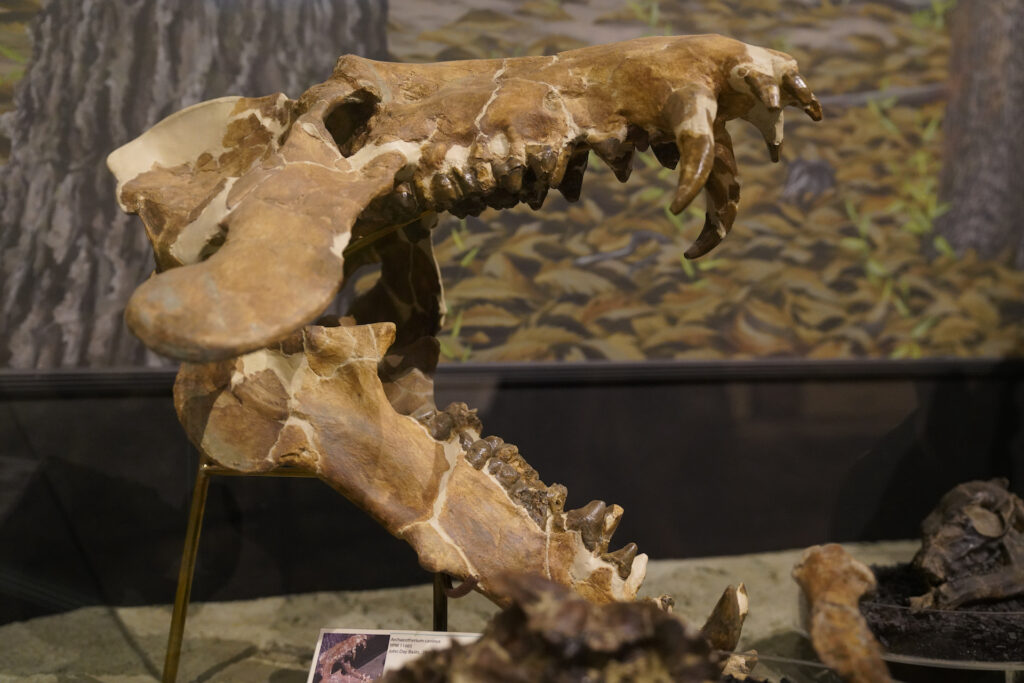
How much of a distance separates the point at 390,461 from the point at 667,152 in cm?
54

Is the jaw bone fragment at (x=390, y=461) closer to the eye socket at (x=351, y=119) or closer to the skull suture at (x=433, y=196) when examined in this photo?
the skull suture at (x=433, y=196)

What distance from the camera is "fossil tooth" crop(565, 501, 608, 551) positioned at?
1118 millimetres

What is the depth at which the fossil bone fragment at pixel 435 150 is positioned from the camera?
3.24ft

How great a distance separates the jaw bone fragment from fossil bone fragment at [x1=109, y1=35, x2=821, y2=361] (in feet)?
0.56

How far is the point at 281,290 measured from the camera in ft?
3.03

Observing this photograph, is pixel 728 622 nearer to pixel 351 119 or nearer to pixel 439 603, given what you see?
pixel 439 603

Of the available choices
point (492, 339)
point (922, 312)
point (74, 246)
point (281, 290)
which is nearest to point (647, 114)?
point (281, 290)

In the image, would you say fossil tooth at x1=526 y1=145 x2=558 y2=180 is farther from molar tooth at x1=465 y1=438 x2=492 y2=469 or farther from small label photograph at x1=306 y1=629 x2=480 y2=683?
small label photograph at x1=306 y1=629 x2=480 y2=683

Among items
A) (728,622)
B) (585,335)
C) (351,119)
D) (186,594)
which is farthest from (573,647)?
(585,335)

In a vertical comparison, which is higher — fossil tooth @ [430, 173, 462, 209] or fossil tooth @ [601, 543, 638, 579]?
fossil tooth @ [430, 173, 462, 209]

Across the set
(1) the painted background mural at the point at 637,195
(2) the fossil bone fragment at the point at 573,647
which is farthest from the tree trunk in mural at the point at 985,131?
(2) the fossil bone fragment at the point at 573,647

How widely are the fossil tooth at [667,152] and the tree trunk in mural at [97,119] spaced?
1147mm

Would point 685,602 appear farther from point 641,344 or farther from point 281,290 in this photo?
point 281,290

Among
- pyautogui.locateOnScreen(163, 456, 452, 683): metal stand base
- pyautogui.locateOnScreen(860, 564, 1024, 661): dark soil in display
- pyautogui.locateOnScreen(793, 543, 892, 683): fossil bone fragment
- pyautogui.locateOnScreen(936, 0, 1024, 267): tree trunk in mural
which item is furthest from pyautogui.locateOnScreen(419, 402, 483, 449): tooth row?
pyautogui.locateOnScreen(936, 0, 1024, 267): tree trunk in mural
